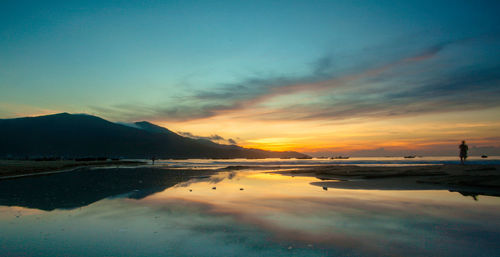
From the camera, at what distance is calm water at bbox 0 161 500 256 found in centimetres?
991

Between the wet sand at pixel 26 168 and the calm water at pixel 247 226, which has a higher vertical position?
the wet sand at pixel 26 168

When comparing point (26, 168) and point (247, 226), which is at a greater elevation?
point (26, 168)

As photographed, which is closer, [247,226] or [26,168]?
[247,226]

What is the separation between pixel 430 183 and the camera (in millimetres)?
28984

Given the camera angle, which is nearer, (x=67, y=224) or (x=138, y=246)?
(x=138, y=246)

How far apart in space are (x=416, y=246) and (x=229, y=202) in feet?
38.4

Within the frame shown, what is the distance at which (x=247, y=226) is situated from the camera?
13.2 metres

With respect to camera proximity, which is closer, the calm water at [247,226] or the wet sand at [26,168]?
the calm water at [247,226]

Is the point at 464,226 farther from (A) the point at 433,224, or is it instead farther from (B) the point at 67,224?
(B) the point at 67,224

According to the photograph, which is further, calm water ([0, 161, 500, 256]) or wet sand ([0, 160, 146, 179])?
wet sand ([0, 160, 146, 179])

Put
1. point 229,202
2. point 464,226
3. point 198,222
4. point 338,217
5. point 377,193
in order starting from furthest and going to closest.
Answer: point 377,193, point 229,202, point 338,217, point 198,222, point 464,226

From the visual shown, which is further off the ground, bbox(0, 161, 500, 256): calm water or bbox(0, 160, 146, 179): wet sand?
bbox(0, 160, 146, 179): wet sand

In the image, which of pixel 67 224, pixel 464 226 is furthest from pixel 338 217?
pixel 67 224

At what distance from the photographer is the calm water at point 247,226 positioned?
32.5 ft
